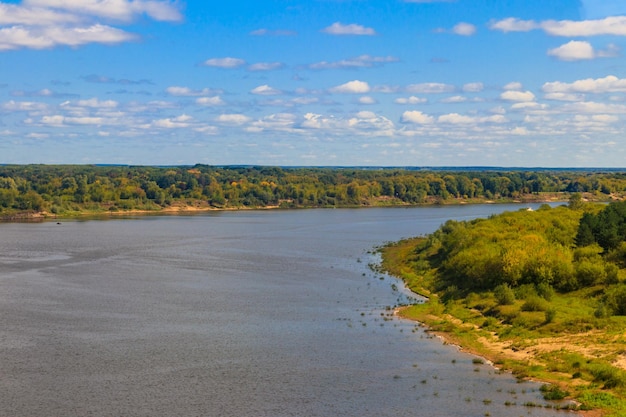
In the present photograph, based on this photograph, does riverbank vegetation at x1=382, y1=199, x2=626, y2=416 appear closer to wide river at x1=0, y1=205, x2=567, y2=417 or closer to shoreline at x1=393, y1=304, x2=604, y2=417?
shoreline at x1=393, y1=304, x2=604, y2=417

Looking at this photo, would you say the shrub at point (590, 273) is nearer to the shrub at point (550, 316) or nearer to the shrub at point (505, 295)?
the shrub at point (505, 295)

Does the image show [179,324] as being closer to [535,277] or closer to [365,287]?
[365,287]

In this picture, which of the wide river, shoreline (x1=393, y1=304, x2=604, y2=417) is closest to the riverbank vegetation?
shoreline (x1=393, y1=304, x2=604, y2=417)

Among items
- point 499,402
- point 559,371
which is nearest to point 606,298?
point 559,371

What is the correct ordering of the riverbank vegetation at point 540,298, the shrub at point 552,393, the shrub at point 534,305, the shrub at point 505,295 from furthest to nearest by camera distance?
the shrub at point 505,295 < the shrub at point 534,305 < the riverbank vegetation at point 540,298 < the shrub at point 552,393

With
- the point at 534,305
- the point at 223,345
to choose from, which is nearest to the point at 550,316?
the point at 534,305

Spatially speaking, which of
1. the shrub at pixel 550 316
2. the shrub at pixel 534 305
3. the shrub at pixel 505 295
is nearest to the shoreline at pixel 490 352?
the shrub at pixel 550 316
